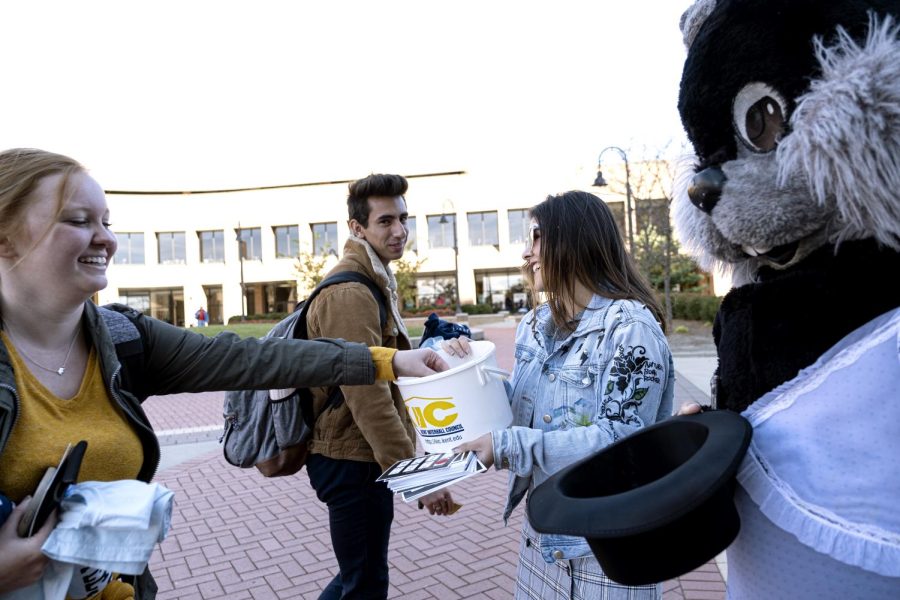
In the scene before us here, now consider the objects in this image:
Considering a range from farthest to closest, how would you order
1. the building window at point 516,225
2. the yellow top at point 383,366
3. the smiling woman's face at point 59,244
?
the building window at point 516,225
the yellow top at point 383,366
the smiling woman's face at point 59,244

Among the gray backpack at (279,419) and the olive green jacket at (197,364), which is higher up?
the olive green jacket at (197,364)

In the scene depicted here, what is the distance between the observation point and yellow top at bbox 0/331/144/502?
1.33 metres

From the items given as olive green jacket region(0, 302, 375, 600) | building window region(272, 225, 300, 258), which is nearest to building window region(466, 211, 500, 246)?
building window region(272, 225, 300, 258)

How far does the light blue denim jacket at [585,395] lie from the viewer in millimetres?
1645

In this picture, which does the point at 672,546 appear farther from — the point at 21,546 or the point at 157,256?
the point at 157,256

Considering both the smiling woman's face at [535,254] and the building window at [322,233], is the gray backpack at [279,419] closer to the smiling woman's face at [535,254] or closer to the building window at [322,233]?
the smiling woman's face at [535,254]

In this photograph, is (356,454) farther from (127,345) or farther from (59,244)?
(59,244)

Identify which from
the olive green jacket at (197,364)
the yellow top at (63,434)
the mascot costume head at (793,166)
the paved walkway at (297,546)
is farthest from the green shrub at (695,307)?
the yellow top at (63,434)

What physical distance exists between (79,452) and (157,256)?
165 ft

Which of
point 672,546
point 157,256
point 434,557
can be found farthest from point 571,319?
point 157,256

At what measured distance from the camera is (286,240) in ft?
150

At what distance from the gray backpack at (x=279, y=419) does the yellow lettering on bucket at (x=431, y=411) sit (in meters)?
0.70

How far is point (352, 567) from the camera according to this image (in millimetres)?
2318

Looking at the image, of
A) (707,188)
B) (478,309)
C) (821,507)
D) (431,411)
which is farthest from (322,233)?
(821,507)
